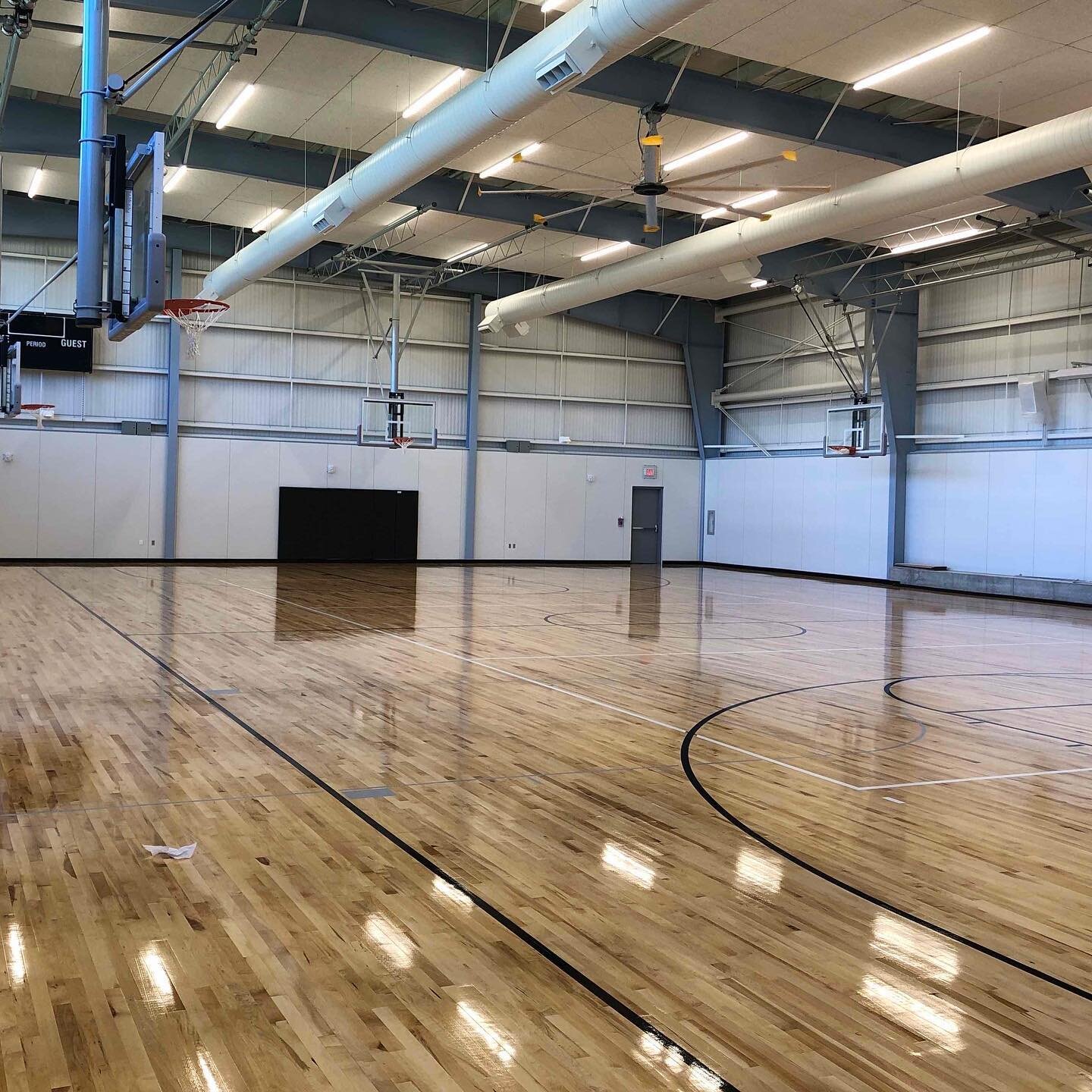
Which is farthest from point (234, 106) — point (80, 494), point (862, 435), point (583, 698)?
point (862, 435)

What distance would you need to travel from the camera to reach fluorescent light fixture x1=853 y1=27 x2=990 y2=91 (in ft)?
43.4

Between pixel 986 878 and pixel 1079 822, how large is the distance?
146cm

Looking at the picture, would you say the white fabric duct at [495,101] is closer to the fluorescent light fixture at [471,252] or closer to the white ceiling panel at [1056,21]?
the white ceiling panel at [1056,21]

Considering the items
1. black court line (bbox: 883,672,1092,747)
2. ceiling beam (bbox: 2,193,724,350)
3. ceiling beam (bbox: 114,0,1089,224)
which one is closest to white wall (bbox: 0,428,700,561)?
ceiling beam (bbox: 2,193,724,350)

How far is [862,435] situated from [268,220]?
14.7 m

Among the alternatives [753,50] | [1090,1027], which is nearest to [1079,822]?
[1090,1027]

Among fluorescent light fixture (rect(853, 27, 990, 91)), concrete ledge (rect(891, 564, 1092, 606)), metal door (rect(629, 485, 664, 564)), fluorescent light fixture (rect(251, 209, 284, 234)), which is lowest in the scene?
concrete ledge (rect(891, 564, 1092, 606))

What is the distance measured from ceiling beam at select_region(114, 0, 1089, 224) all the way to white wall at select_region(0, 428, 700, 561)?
1564cm

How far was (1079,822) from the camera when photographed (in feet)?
22.0

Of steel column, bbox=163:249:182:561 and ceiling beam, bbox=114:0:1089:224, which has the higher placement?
ceiling beam, bbox=114:0:1089:224

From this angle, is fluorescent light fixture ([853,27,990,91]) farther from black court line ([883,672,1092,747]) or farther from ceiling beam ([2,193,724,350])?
ceiling beam ([2,193,724,350])

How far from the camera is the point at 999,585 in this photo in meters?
24.3

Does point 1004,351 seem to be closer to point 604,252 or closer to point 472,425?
point 604,252

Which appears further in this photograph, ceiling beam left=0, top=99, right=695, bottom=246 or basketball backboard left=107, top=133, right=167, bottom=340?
ceiling beam left=0, top=99, right=695, bottom=246
